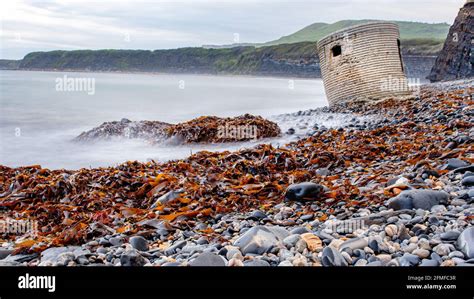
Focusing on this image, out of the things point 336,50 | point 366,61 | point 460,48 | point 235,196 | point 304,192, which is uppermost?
point 460,48

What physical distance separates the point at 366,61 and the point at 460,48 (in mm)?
16783

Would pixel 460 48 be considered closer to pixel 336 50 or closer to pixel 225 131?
pixel 336 50

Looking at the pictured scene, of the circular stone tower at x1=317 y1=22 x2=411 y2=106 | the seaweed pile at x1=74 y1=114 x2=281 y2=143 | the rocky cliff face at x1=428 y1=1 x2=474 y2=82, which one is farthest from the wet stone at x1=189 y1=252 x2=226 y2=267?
the rocky cliff face at x1=428 y1=1 x2=474 y2=82

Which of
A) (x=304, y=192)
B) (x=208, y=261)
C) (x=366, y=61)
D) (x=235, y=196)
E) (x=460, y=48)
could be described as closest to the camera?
(x=208, y=261)

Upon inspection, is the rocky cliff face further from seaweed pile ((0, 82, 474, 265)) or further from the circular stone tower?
seaweed pile ((0, 82, 474, 265))

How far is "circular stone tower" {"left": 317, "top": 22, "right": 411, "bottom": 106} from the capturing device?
43.7 ft

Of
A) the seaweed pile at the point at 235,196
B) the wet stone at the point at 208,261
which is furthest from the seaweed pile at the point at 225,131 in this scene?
the wet stone at the point at 208,261

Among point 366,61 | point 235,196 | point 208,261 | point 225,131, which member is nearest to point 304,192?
point 235,196

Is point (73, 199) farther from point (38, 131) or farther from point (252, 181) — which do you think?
point (38, 131)

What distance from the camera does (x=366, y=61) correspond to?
43.9ft

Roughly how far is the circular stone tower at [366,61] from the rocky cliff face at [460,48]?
47.4 feet

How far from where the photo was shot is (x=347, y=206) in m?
3.77

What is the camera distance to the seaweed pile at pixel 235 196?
3.10 meters

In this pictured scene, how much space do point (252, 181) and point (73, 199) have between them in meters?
2.00
